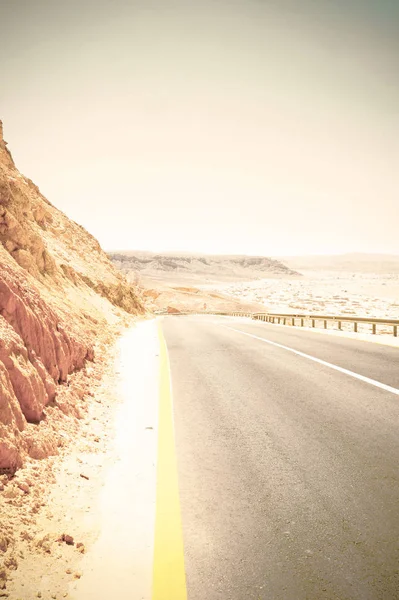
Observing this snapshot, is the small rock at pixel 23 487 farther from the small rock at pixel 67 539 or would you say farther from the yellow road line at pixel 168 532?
the yellow road line at pixel 168 532

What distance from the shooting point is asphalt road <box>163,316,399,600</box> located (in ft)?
7.16

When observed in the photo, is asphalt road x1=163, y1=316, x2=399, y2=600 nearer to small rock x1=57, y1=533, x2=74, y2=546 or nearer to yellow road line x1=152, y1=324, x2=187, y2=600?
yellow road line x1=152, y1=324, x2=187, y2=600

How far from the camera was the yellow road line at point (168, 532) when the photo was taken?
83.3 inches

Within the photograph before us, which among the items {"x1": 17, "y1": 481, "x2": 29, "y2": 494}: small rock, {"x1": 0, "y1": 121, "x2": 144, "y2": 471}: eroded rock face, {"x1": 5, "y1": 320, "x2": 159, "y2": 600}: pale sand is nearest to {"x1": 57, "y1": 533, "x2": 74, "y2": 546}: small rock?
{"x1": 5, "y1": 320, "x2": 159, "y2": 600}: pale sand

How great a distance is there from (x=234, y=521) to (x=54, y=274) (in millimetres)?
10357

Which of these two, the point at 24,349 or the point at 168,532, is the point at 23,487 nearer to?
the point at 168,532

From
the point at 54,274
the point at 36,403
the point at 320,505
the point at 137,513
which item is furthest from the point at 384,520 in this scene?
the point at 54,274

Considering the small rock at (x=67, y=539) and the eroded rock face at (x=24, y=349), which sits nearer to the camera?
the small rock at (x=67, y=539)

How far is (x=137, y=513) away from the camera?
288 centimetres

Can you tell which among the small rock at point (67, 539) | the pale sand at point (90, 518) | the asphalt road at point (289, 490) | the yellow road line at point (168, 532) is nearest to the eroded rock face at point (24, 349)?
the pale sand at point (90, 518)

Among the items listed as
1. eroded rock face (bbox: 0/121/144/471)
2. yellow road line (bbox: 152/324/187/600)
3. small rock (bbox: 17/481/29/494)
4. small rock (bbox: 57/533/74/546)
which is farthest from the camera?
eroded rock face (bbox: 0/121/144/471)

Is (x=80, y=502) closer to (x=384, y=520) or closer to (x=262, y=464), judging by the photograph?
(x=262, y=464)

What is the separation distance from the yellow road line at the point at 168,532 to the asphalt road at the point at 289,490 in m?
0.07

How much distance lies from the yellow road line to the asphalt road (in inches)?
2.7
